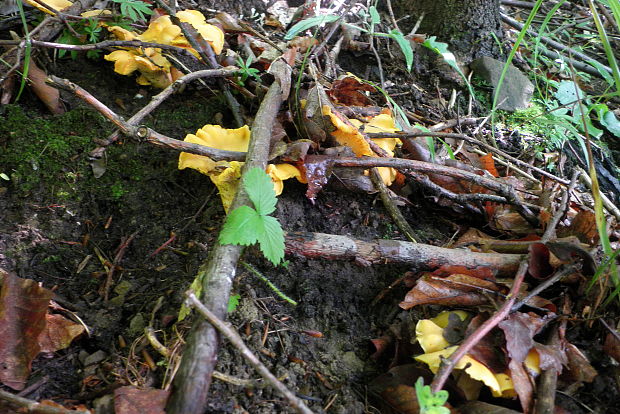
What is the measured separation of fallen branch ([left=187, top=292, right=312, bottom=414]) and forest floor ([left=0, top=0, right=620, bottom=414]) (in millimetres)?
166

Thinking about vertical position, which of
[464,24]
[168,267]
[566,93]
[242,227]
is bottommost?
[168,267]

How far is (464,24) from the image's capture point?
360cm

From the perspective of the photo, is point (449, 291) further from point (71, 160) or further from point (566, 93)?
point (566, 93)

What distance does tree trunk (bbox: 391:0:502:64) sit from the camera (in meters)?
3.58

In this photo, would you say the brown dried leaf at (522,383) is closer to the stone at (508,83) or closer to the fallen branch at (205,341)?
the fallen branch at (205,341)

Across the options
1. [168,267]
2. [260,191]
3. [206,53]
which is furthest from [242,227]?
[206,53]

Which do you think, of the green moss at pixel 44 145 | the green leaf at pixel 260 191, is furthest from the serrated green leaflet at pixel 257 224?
the green moss at pixel 44 145

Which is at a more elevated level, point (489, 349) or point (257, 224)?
point (257, 224)

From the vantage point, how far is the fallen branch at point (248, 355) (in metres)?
1.15

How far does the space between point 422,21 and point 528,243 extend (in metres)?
2.44

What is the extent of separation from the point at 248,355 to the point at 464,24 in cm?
334

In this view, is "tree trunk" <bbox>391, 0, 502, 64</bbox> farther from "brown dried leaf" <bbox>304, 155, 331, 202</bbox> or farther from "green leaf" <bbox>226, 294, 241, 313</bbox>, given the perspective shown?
"green leaf" <bbox>226, 294, 241, 313</bbox>

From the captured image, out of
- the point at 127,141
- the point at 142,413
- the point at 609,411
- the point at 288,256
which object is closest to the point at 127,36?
the point at 127,141

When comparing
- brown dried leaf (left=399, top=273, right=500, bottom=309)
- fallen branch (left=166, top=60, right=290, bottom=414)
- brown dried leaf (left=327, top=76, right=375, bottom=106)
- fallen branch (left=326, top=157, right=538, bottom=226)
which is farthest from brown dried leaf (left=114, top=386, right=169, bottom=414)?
brown dried leaf (left=327, top=76, right=375, bottom=106)
